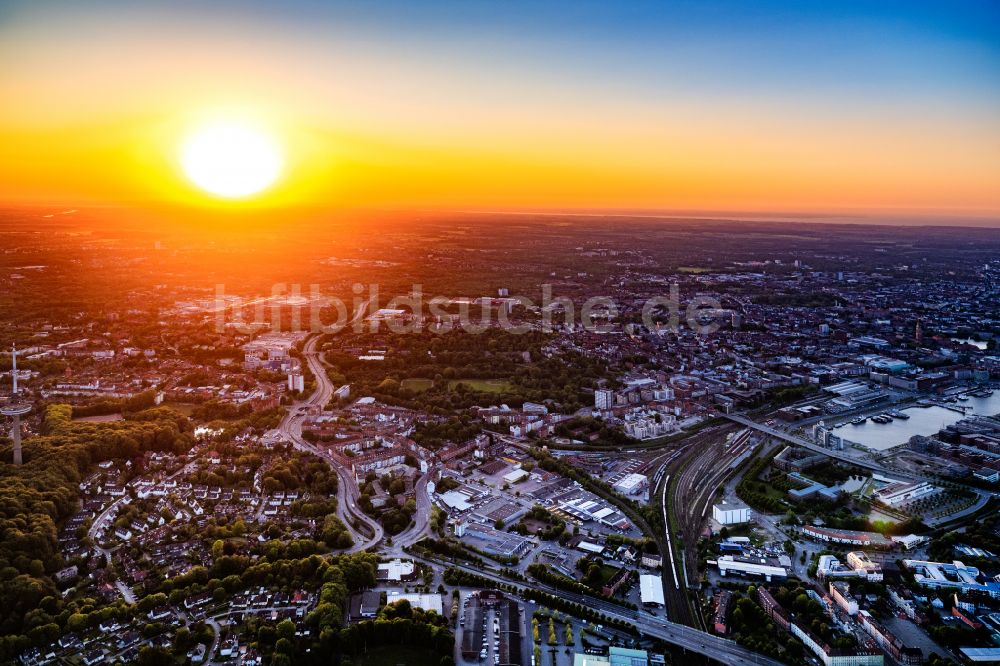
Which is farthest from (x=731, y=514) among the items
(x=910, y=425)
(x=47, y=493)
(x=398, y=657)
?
(x=47, y=493)

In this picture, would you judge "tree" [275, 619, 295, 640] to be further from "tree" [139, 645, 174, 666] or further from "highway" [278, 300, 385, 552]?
"highway" [278, 300, 385, 552]

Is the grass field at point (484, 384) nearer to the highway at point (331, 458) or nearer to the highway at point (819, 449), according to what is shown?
the highway at point (331, 458)

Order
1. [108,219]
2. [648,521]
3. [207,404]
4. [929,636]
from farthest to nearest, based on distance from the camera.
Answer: [108,219]
[207,404]
[648,521]
[929,636]

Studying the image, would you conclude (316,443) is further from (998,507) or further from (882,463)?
(998,507)

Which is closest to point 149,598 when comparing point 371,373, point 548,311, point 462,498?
point 462,498

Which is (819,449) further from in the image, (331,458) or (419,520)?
(331,458)
